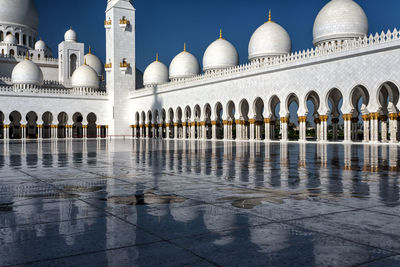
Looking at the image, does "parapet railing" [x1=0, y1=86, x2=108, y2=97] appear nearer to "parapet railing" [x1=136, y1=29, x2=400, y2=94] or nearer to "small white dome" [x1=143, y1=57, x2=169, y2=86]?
"small white dome" [x1=143, y1=57, x2=169, y2=86]

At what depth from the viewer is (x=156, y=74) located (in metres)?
37.8

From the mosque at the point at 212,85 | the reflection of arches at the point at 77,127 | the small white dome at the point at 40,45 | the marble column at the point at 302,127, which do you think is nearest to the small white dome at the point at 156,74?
the mosque at the point at 212,85

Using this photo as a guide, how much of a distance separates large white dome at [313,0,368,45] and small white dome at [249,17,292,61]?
3.41m

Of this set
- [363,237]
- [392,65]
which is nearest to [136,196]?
[363,237]

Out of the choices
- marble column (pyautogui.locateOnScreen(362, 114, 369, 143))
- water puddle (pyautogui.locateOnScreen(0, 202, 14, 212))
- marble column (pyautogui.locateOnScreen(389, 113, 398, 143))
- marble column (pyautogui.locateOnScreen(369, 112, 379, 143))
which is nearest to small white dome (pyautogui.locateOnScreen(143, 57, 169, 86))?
marble column (pyautogui.locateOnScreen(362, 114, 369, 143))

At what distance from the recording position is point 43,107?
112 ft

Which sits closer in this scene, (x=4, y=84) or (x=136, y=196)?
(x=136, y=196)

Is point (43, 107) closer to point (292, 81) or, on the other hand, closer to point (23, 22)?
point (23, 22)

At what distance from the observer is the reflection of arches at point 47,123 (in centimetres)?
3703

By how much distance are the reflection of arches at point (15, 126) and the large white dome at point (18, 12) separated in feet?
29.1

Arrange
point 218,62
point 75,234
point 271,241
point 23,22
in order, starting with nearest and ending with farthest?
point 271,241 < point 75,234 < point 218,62 < point 23,22

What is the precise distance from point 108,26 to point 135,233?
35.6 meters

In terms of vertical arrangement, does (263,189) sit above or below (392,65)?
below

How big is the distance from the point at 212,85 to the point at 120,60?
36.8 ft
